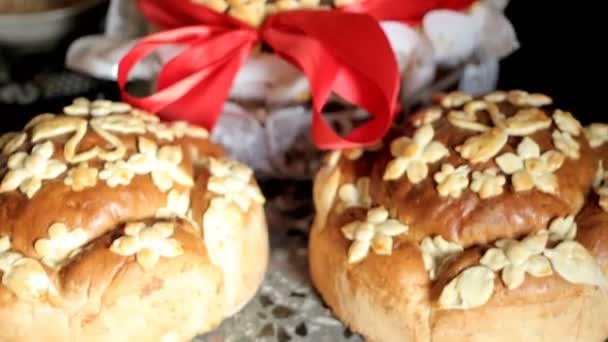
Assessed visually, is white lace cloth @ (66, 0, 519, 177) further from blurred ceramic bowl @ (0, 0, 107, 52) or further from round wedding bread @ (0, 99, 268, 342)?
blurred ceramic bowl @ (0, 0, 107, 52)

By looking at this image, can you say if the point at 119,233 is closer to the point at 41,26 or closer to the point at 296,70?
the point at 296,70

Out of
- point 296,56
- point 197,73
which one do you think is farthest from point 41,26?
point 296,56

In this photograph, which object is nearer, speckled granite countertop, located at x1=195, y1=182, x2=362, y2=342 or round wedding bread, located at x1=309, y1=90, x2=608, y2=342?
round wedding bread, located at x1=309, y1=90, x2=608, y2=342

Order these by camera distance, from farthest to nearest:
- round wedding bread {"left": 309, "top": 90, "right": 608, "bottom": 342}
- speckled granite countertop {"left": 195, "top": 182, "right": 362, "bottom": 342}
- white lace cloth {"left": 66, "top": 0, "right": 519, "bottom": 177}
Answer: white lace cloth {"left": 66, "top": 0, "right": 519, "bottom": 177}
speckled granite countertop {"left": 195, "top": 182, "right": 362, "bottom": 342}
round wedding bread {"left": 309, "top": 90, "right": 608, "bottom": 342}

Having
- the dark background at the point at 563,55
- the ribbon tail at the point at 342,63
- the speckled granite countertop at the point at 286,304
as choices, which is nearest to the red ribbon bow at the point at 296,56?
the ribbon tail at the point at 342,63

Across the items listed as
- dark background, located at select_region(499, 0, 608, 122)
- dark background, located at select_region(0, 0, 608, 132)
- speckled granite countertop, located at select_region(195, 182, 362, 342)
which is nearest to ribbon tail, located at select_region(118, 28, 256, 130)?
speckled granite countertop, located at select_region(195, 182, 362, 342)

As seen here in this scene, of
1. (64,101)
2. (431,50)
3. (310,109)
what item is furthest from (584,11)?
(64,101)
